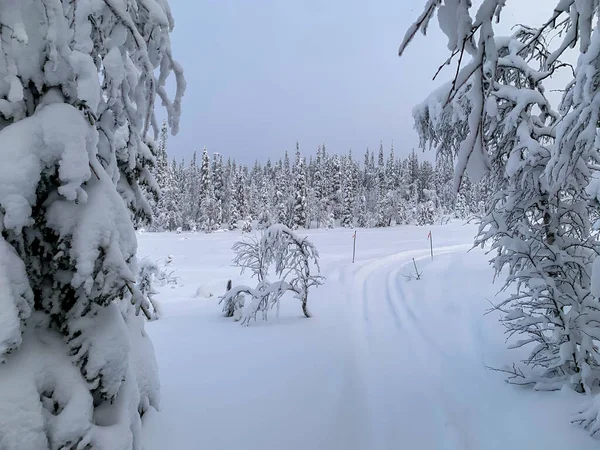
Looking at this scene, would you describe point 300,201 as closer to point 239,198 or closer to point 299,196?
point 299,196

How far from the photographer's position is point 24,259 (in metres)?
2.14

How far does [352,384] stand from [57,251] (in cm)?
485

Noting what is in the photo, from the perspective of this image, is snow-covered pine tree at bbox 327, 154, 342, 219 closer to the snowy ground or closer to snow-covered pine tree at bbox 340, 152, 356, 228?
snow-covered pine tree at bbox 340, 152, 356, 228

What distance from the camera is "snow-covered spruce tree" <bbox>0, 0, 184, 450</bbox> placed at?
1952mm

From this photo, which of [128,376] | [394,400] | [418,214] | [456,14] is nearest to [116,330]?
[128,376]

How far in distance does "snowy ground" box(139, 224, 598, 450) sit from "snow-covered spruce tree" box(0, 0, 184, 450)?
Answer: 6.08 feet

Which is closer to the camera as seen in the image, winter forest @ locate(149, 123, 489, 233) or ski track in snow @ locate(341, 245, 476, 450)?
ski track in snow @ locate(341, 245, 476, 450)

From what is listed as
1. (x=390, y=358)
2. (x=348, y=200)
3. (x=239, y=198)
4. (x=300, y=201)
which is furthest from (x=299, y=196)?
(x=390, y=358)

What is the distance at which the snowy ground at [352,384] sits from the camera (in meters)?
4.13

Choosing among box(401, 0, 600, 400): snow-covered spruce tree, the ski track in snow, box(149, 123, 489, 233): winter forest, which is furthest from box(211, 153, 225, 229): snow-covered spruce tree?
box(401, 0, 600, 400): snow-covered spruce tree

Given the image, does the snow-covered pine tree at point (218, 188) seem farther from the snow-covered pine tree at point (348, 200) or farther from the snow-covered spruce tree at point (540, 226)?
the snow-covered spruce tree at point (540, 226)

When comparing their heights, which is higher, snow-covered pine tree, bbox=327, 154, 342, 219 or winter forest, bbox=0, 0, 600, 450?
snow-covered pine tree, bbox=327, 154, 342, 219

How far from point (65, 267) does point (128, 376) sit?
3.08ft

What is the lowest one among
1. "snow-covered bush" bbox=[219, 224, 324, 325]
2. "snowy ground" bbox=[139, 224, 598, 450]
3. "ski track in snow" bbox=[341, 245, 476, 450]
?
"ski track in snow" bbox=[341, 245, 476, 450]
